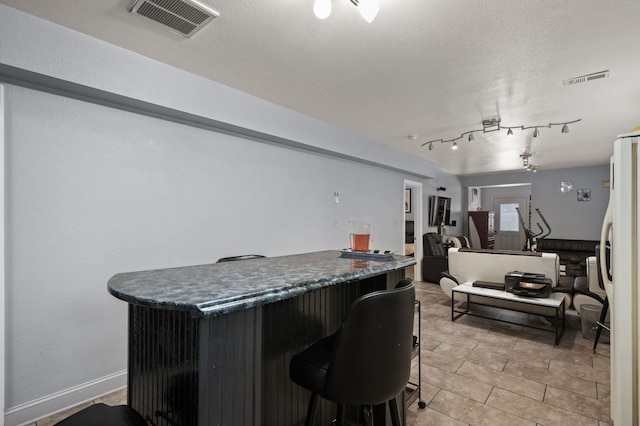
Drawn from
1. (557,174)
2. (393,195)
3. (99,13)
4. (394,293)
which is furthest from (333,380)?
(557,174)

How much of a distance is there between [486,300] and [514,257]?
663mm

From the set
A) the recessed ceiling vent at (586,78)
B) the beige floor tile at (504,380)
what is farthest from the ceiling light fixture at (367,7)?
the beige floor tile at (504,380)

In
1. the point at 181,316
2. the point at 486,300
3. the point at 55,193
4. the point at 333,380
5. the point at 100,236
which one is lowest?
the point at 486,300

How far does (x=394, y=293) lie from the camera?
114cm

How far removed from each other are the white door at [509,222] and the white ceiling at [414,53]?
21.7ft

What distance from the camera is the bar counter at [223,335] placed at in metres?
0.88

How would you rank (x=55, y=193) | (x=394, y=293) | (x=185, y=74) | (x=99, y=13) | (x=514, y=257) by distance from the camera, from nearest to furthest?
1. (x=394, y=293)
2. (x=99, y=13)
3. (x=55, y=193)
4. (x=185, y=74)
5. (x=514, y=257)

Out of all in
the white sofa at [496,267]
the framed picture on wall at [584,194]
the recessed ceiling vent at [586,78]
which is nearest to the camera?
the recessed ceiling vent at [586,78]

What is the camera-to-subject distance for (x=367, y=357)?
1098mm

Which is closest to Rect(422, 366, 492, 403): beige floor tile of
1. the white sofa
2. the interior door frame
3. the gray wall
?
the white sofa

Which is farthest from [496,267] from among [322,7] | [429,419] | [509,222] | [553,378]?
[509,222]

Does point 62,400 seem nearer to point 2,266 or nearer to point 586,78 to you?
point 2,266

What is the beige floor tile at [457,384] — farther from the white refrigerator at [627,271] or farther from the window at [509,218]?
the window at [509,218]

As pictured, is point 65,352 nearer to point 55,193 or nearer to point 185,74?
point 55,193
